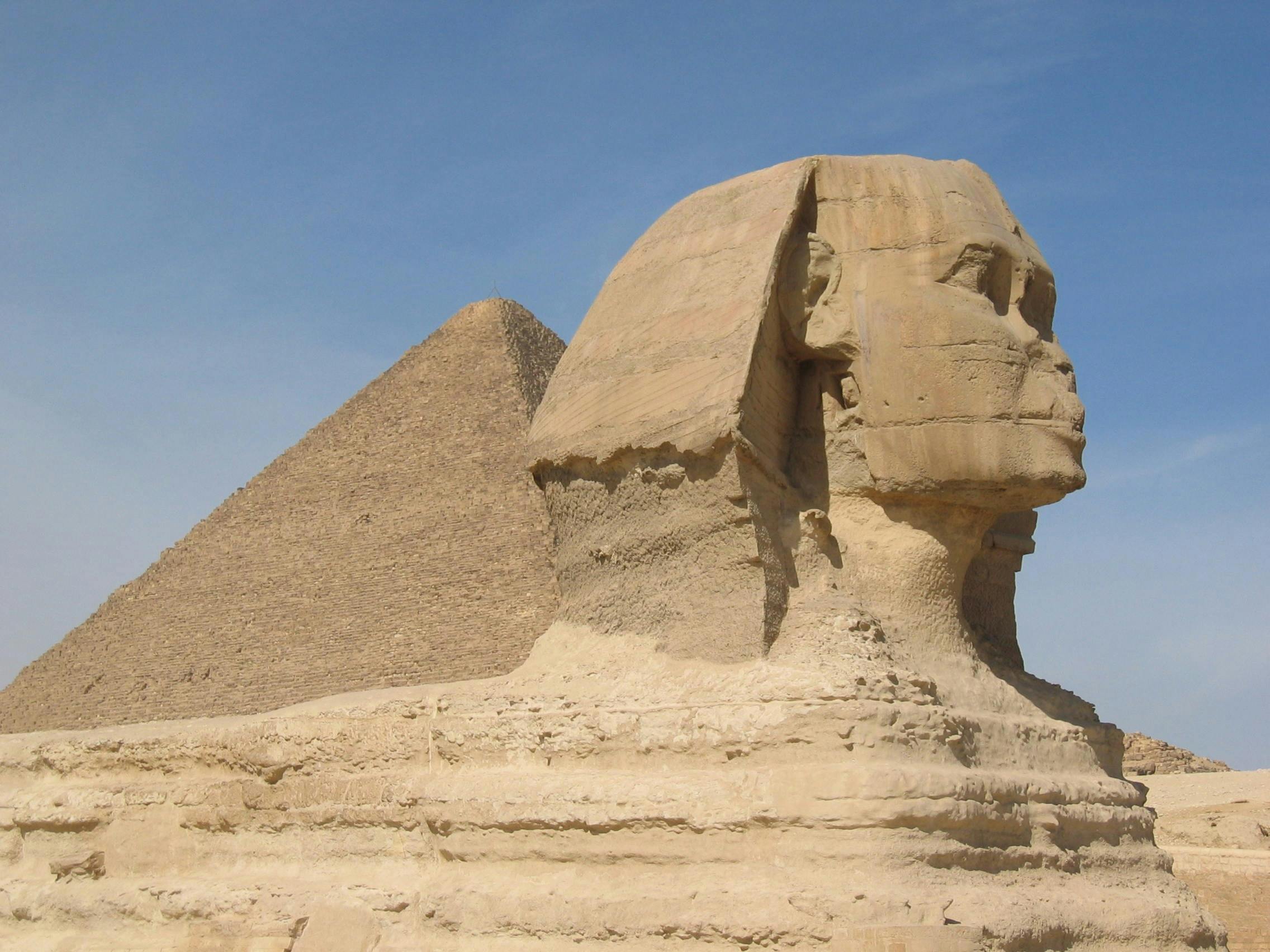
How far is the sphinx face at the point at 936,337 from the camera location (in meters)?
3.73

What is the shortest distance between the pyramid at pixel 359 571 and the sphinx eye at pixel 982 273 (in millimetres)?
60719

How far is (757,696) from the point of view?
3.42m

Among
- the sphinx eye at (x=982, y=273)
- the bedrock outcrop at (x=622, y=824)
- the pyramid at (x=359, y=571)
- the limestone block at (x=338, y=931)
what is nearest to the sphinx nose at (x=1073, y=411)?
the sphinx eye at (x=982, y=273)

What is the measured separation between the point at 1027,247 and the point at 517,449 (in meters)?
69.7

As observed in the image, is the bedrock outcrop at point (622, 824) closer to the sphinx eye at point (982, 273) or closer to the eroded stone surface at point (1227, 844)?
the sphinx eye at point (982, 273)

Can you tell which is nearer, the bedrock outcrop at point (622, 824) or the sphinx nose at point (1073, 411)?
the bedrock outcrop at point (622, 824)

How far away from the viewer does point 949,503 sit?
383 cm

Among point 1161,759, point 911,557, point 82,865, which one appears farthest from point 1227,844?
point 1161,759

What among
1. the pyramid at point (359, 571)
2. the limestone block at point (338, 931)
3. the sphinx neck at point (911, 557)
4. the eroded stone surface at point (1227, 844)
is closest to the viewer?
the limestone block at point (338, 931)

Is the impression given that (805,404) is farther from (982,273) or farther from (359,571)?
(359,571)

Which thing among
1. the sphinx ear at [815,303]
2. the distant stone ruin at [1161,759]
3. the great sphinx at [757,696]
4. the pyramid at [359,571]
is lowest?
the great sphinx at [757,696]

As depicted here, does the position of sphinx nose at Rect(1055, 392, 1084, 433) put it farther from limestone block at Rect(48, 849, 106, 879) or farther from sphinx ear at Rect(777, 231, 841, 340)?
limestone block at Rect(48, 849, 106, 879)

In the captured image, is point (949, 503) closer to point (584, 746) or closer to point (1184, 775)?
point (584, 746)

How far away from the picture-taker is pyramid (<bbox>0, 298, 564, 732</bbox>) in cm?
6894
